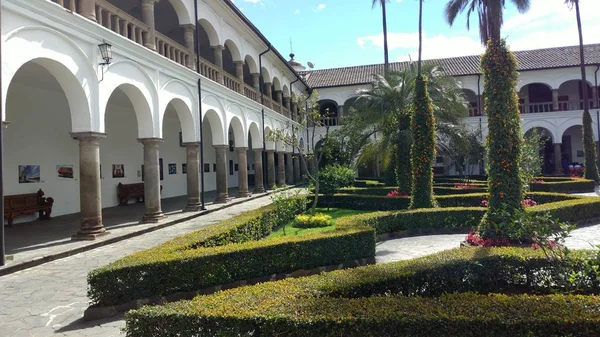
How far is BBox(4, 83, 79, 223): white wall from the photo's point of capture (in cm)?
1287

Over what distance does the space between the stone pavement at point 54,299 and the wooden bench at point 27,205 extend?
5086mm

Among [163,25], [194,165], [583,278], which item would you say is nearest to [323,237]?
[583,278]

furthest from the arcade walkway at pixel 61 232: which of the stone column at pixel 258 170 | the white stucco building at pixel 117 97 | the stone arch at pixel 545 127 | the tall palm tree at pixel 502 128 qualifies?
the stone arch at pixel 545 127

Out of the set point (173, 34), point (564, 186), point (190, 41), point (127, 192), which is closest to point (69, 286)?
point (190, 41)

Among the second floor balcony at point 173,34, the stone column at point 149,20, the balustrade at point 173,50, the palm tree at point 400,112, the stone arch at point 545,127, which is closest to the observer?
the second floor balcony at point 173,34

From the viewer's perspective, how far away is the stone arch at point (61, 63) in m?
7.75

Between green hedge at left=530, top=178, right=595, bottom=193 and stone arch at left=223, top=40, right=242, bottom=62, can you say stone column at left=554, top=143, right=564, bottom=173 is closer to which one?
green hedge at left=530, top=178, right=595, bottom=193

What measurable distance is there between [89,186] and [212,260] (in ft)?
19.3

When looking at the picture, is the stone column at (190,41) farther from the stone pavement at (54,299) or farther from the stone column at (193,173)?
the stone pavement at (54,299)

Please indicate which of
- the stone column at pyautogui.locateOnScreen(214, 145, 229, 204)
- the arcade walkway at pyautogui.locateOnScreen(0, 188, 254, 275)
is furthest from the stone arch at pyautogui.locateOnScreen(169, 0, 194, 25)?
the arcade walkway at pyautogui.locateOnScreen(0, 188, 254, 275)

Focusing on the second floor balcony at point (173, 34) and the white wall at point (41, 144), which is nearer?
the second floor balcony at point (173, 34)

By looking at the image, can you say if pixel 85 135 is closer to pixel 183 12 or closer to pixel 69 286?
pixel 69 286

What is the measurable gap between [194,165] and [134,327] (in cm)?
1230

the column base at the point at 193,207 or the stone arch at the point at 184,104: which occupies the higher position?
the stone arch at the point at 184,104
